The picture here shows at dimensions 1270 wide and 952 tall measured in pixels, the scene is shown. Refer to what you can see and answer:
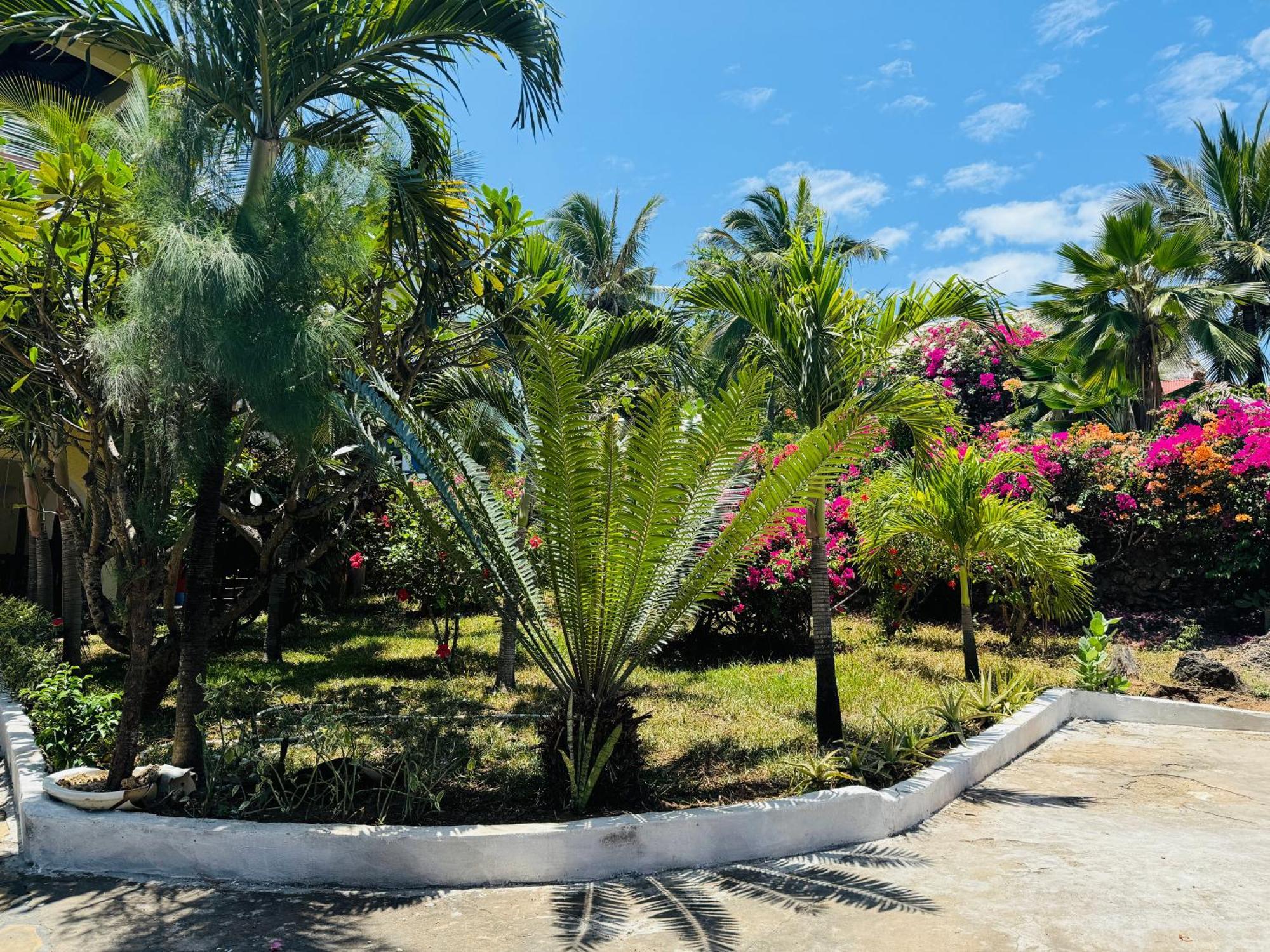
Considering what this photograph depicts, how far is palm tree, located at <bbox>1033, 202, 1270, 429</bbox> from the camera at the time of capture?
43.4ft

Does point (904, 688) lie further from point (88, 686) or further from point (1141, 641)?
point (88, 686)

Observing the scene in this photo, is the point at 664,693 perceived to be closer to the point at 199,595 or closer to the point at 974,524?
the point at 974,524

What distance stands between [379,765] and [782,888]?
2582 millimetres

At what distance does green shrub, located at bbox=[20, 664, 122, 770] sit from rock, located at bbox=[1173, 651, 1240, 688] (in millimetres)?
9550

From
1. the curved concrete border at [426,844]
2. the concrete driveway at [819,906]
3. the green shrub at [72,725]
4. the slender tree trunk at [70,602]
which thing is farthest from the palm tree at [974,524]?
the slender tree trunk at [70,602]

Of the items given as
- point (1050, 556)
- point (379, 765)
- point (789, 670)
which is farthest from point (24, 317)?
point (1050, 556)

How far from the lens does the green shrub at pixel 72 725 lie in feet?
18.6

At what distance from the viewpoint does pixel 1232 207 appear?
58.9ft

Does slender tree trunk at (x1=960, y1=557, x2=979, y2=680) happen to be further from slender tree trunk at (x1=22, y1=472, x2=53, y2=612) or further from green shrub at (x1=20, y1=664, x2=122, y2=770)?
slender tree trunk at (x1=22, y1=472, x2=53, y2=612)

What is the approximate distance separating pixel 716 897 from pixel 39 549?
991 centimetres

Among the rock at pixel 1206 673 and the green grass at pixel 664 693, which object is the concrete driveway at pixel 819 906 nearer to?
the green grass at pixel 664 693

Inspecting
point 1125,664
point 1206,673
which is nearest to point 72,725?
point 1125,664

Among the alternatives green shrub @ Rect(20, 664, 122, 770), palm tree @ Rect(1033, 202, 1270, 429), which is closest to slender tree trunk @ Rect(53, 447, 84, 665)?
green shrub @ Rect(20, 664, 122, 770)

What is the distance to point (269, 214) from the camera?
15.6 ft
